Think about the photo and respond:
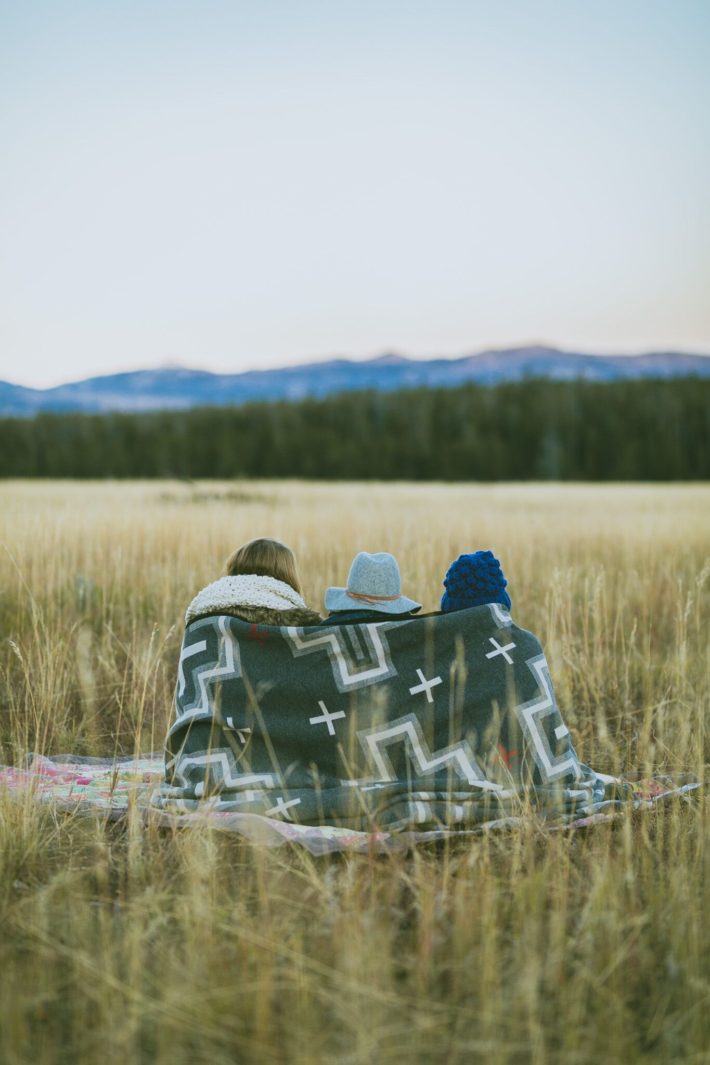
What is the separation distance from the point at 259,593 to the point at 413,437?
4732cm

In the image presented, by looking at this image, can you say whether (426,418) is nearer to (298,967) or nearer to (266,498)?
(266,498)

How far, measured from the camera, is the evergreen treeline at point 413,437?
47.3m

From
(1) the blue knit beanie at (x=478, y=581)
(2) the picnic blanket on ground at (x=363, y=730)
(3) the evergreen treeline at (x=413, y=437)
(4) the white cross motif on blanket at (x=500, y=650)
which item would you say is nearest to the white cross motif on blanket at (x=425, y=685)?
(2) the picnic blanket on ground at (x=363, y=730)

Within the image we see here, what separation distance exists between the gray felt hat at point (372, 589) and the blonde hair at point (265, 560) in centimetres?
21

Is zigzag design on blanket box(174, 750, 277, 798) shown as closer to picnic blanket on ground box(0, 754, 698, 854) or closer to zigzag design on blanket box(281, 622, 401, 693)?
picnic blanket on ground box(0, 754, 698, 854)

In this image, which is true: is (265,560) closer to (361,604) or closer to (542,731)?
(361,604)

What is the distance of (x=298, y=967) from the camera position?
194 cm

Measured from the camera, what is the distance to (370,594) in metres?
3.27

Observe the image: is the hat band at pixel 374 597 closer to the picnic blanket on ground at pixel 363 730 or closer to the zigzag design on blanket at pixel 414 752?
the picnic blanket on ground at pixel 363 730

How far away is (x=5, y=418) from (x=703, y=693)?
5191 cm

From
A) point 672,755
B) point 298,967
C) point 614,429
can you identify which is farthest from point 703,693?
point 614,429

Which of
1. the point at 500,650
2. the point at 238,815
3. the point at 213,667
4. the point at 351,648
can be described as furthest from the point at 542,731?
the point at 213,667

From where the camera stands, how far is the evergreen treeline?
47312 mm

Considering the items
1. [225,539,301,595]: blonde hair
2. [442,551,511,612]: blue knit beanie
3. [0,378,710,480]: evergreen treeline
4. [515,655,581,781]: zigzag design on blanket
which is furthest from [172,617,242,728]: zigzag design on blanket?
[0,378,710,480]: evergreen treeline
